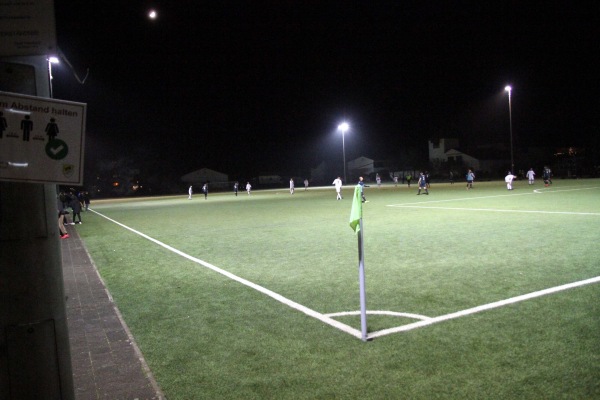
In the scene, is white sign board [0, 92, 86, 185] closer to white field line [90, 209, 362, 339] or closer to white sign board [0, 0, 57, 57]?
white sign board [0, 0, 57, 57]

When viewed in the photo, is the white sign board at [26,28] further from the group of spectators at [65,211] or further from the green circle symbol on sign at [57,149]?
the group of spectators at [65,211]

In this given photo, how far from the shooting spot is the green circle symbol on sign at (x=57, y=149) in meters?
2.32

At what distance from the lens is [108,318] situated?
237 inches

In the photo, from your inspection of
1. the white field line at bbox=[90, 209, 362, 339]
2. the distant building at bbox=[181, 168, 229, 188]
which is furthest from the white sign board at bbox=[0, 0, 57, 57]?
the distant building at bbox=[181, 168, 229, 188]

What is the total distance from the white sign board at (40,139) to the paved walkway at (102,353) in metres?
2.33

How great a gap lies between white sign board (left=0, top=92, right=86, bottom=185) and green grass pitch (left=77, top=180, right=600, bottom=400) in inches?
92.1

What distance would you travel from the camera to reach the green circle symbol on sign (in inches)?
91.4

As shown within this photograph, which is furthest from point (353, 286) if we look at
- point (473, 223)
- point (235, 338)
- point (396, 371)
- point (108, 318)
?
point (473, 223)

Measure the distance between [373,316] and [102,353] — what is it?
128 inches

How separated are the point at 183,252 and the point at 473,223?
987 centimetres

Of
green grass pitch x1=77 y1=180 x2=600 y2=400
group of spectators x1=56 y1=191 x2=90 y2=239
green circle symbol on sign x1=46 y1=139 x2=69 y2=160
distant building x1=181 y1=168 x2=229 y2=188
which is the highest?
distant building x1=181 y1=168 x2=229 y2=188

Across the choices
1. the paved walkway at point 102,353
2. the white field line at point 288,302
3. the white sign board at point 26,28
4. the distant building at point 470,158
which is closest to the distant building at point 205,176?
the distant building at point 470,158

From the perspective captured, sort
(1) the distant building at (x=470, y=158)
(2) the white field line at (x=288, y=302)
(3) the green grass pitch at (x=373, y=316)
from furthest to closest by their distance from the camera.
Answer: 1. (1) the distant building at (x=470, y=158)
2. (2) the white field line at (x=288, y=302)
3. (3) the green grass pitch at (x=373, y=316)

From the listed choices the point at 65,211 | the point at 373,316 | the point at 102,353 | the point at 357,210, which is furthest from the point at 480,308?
the point at 65,211
